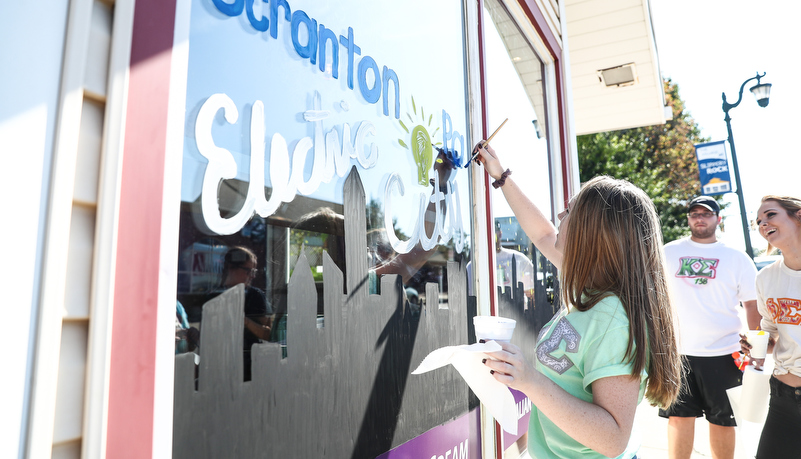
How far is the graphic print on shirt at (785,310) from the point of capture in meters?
2.48

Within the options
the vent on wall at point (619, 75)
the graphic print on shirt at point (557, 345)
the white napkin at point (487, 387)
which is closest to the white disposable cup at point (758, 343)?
the graphic print on shirt at point (557, 345)

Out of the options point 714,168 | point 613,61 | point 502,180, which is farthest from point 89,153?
point 714,168

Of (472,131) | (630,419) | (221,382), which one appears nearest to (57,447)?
(221,382)

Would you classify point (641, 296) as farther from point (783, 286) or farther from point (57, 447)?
point (783, 286)

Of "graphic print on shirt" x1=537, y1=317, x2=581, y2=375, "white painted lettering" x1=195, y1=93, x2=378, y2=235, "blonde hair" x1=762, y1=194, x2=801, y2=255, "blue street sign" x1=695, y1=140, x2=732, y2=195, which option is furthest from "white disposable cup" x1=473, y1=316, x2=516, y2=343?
"blue street sign" x1=695, y1=140, x2=732, y2=195

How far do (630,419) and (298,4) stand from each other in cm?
141

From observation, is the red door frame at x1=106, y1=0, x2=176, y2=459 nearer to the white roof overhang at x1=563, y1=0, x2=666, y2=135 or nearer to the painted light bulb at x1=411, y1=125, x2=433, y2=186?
the painted light bulb at x1=411, y1=125, x2=433, y2=186

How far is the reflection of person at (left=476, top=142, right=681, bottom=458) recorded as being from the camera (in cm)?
113

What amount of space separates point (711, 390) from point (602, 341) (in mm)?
2998

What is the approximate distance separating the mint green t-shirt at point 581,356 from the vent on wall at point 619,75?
4900 millimetres

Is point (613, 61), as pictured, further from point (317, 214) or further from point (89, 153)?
point (89, 153)

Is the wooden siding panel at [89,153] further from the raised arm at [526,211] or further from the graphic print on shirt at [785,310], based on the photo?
the graphic print on shirt at [785,310]

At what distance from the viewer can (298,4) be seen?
1.38 metres

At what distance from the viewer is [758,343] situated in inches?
102
